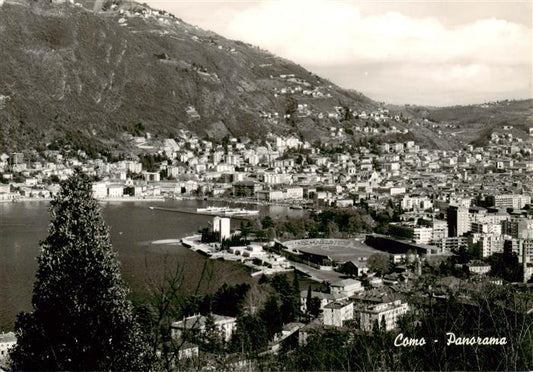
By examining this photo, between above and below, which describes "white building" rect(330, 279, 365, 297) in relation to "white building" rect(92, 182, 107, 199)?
below

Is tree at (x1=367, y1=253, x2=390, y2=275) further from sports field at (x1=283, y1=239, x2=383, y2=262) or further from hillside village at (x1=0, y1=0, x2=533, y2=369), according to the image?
sports field at (x1=283, y1=239, x2=383, y2=262)

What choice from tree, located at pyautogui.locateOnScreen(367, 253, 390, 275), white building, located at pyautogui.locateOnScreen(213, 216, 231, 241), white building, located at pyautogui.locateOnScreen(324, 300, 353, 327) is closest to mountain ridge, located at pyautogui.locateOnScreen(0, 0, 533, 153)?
white building, located at pyautogui.locateOnScreen(213, 216, 231, 241)

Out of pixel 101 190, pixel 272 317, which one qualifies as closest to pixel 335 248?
pixel 272 317

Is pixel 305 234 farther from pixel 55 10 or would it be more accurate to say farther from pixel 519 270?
pixel 55 10

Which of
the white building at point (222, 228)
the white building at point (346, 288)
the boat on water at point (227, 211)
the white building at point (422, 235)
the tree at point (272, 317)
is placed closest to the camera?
the tree at point (272, 317)

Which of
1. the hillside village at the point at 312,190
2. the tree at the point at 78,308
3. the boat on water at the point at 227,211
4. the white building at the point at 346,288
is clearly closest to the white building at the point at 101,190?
the hillside village at the point at 312,190

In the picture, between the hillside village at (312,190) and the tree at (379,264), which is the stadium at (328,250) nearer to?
the hillside village at (312,190)

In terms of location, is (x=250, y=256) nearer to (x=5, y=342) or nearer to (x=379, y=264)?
(x=379, y=264)
